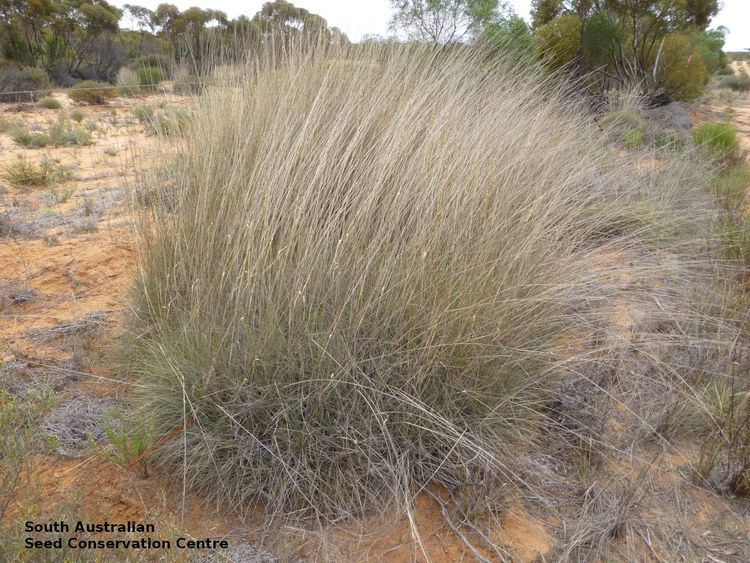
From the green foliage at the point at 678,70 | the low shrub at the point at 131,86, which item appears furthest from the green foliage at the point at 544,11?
the low shrub at the point at 131,86

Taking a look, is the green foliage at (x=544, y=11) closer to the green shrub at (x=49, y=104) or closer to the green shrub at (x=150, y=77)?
the green shrub at (x=150, y=77)

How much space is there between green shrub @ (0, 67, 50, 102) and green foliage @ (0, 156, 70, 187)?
7.06m

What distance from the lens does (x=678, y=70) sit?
9.52m

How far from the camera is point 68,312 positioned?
2615mm

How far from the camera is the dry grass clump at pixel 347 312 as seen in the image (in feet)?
5.29

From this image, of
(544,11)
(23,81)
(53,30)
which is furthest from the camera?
(53,30)

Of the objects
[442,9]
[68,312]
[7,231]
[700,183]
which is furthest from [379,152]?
[442,9]

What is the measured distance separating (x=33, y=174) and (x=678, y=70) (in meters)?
10.7

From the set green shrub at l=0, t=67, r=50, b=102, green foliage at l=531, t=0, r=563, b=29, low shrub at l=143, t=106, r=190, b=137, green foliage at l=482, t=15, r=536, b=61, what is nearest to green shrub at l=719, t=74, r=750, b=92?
green foliage at l=531, t=0, r=563, b=29

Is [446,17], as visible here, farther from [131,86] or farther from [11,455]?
[11,455]

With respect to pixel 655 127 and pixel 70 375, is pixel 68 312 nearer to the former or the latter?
pixel 70 375

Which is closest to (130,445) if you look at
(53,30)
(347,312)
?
(347,312)

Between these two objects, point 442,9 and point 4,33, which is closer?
point 442,9

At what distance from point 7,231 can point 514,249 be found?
3.67m
